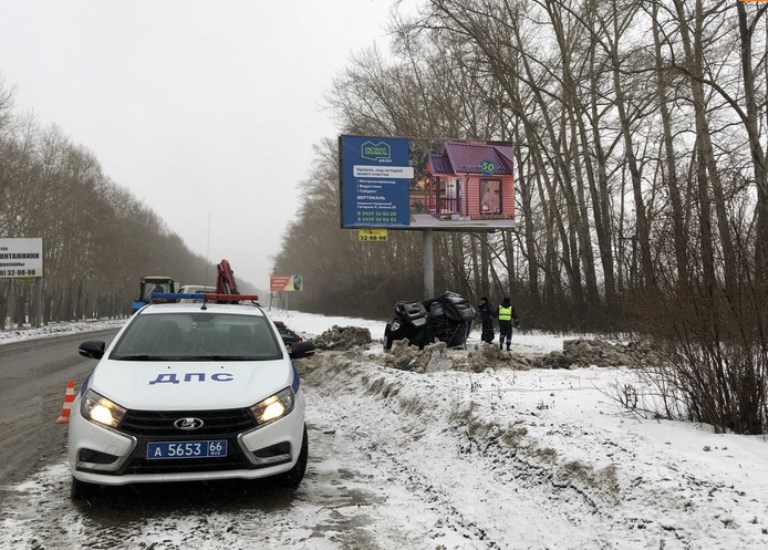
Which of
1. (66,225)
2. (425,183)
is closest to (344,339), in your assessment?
(425,183)

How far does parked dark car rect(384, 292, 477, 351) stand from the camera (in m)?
15.4

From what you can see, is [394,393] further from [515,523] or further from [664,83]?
[664,83]

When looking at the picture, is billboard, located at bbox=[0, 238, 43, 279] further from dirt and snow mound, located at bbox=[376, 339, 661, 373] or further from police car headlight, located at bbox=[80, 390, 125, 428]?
police car headlight, located at bbox=[80, 390, 125, 428]

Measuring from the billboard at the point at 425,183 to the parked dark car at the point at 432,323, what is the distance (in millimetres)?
4403

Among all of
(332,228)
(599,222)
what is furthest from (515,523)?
(332,228)

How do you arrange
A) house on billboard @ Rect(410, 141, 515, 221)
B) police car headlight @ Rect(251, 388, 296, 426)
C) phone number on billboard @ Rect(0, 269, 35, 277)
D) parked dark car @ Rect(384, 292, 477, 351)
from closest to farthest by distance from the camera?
police car headlight @ Rect(251, 388, 296, 426) < parked dark car @ Rect(384, 292, 477, 351) < house on billboard @ Rect(410, 141, 515, 221) < phone number on billboard @ Rect(0, 269, 35, 277)

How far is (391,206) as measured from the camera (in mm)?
19391

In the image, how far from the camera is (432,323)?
1567 cm

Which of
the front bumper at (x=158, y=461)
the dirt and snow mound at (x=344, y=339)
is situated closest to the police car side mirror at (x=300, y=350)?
the front bumper at (x=158, y=461)

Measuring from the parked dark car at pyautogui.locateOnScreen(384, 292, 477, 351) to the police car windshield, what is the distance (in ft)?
32.2

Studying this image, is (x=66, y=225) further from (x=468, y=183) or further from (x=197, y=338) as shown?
(x=197, y=338)

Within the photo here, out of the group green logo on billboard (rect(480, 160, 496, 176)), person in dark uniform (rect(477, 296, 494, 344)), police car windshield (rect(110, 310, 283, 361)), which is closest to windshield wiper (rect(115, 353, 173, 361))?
police car windshield (rect(110, 310, 283, 361))

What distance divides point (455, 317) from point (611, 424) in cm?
1018

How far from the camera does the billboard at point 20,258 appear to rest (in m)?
30.7
